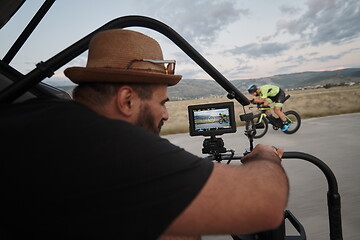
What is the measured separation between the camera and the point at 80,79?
0.94 metres

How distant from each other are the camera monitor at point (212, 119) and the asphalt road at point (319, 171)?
Result: 1.23 m

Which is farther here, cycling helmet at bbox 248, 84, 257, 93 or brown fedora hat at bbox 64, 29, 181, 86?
cycling helmet at bbox 248, 84, 257, 93

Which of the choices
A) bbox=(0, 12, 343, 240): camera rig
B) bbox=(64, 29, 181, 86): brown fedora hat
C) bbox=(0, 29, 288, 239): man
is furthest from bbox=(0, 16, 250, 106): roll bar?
bbox=(0, 29, 288, 239): man

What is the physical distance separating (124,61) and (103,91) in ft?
0.49

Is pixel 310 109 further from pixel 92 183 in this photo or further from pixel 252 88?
pixel 92 183

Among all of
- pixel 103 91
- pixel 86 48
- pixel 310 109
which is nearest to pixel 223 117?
pixel 86 48

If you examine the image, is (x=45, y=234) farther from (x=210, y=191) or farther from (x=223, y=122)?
(x=223, y=122)

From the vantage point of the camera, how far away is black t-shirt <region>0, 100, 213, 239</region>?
1.98 ft

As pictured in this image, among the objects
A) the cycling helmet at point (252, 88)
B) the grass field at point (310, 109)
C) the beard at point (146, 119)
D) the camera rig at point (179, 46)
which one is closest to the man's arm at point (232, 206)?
the beard at point (146, 119)

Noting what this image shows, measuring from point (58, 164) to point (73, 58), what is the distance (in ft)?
2.77

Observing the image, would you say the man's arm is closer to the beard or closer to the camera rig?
the beard

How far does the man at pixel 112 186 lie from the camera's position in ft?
1.98

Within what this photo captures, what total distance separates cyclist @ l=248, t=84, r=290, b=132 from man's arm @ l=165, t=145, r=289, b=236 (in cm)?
736

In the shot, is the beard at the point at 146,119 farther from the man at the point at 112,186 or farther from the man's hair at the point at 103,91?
the man at the point at 112,186
